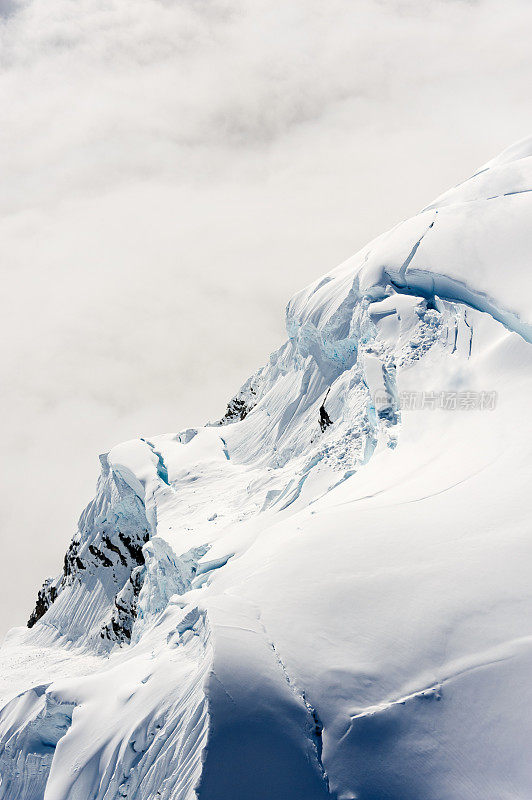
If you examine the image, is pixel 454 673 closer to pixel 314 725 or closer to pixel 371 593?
pixel 371 593

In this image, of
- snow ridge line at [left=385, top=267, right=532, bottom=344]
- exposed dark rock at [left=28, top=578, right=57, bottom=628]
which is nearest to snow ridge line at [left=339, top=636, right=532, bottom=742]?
snow ridge line at [left=385, top=267, right=532, bottom=344]

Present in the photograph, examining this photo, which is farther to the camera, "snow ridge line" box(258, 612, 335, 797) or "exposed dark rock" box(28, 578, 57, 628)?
"exposed dark rock" box(28, 578, 57, 628)

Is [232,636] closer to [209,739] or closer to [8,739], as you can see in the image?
[209,739]

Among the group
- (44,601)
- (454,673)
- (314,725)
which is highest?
(454,673)
